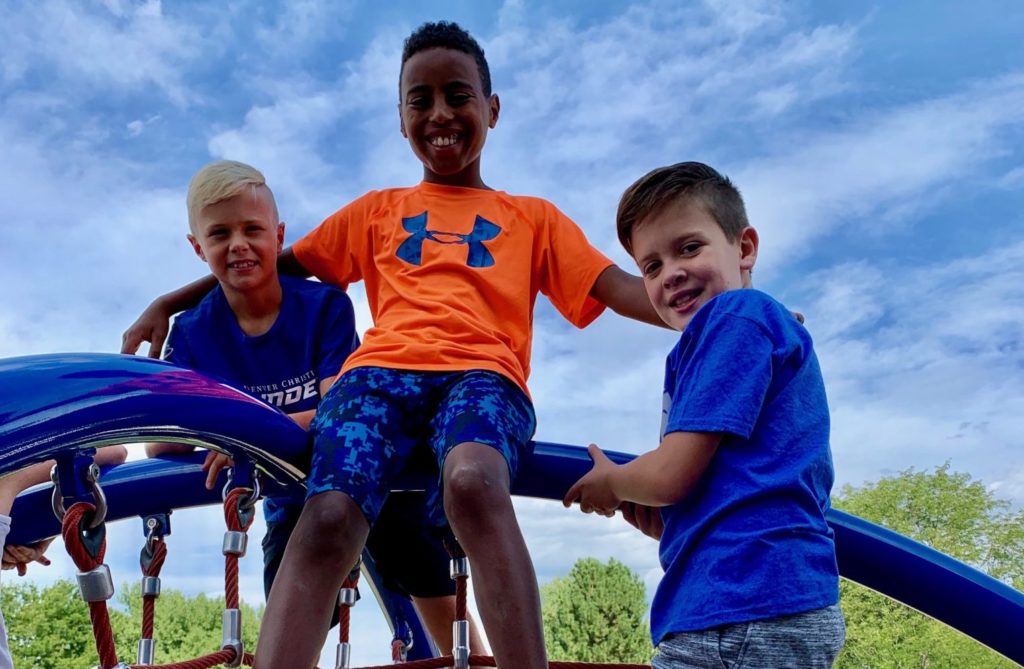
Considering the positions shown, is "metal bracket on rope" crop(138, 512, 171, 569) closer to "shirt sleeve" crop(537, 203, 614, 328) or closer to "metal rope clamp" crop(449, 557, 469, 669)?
"metal rope clamp" crop(449, 557, 469, 669)

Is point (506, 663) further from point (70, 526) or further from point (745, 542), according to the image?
point (70, 526)

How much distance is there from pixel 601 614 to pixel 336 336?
539 inches

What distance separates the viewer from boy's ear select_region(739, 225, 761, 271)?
146 centimetres

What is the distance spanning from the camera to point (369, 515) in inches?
58.2

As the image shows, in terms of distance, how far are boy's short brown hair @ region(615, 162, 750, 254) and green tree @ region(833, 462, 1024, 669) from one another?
1336 cm

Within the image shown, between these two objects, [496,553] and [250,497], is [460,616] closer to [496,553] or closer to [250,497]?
[496,553]

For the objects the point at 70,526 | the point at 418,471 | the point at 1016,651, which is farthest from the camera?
the point at 1016,651

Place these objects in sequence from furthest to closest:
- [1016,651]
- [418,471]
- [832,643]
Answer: [1016,651] < [418,471] < [832,643]

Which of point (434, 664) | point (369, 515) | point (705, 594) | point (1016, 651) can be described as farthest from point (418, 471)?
point (1016, 651)

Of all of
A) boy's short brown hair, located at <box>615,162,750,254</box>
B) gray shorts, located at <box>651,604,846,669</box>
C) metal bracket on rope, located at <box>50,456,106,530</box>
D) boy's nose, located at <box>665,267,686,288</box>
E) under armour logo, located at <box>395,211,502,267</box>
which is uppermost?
under armour logo, located at <box>395,211,502,267</box>

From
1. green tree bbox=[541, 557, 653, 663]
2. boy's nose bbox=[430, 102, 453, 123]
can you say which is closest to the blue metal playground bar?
boy's nose bbox=[430, 102, 453, 123]

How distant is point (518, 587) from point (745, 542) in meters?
0.34

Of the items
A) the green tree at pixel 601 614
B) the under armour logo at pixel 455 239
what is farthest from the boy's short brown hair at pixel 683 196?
the green tree at pixel 601 614

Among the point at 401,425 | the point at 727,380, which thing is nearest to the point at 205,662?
the point at 401,425
